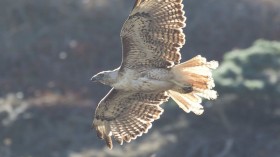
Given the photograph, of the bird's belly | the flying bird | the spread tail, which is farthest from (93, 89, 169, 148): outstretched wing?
the spread tail

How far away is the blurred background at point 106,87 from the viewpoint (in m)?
18.0

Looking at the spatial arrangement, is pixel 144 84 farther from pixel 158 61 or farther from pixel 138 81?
pixel 158 61

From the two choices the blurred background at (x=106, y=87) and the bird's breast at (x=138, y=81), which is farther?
the blurred background at (x=106, y=87)

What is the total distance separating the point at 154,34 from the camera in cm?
1086

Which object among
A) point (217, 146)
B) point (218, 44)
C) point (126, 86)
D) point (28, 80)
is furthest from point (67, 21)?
point (126, 86)

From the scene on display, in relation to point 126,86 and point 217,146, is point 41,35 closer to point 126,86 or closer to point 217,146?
point 217,146

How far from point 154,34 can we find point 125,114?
136 cm

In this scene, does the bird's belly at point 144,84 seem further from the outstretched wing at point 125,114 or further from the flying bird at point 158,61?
the outstretched wing at point 125,114

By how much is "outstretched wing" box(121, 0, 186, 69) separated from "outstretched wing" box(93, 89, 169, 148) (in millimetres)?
719

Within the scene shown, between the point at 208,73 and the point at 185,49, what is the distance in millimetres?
11093

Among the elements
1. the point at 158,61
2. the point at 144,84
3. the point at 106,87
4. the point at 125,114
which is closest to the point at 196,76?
the point at 158,61

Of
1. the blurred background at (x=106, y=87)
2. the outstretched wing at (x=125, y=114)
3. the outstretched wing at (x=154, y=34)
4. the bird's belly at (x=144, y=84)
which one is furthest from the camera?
the blurred background at (x=106, y=87)

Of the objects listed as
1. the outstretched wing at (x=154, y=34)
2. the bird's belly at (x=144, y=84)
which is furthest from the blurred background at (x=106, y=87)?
the outstretched wing at (x=154, y=34)

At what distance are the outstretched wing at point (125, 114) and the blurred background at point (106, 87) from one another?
5.53m
